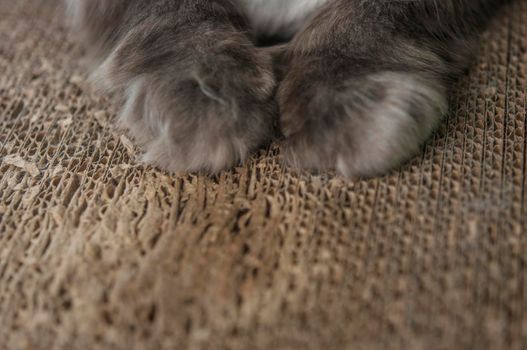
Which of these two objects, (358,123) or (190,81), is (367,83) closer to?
(358,123)

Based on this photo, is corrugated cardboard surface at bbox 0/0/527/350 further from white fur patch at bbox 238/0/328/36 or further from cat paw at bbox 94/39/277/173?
white fur patch at bbox 238/0/328/36

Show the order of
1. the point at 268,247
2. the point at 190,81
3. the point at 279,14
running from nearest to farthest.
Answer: the point at 268,247 < the point at 190,81 < the point at 279,14

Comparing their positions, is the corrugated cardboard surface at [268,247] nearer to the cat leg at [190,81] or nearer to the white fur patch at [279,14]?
the cat leg at [190,81]

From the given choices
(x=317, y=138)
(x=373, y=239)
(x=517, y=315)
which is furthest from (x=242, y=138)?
(x=517, y=315)

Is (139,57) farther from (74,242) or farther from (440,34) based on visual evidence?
(440,34)

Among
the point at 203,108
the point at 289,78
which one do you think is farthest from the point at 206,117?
the point at 289,78

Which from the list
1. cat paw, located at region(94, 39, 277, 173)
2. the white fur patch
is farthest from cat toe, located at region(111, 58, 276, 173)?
the white fur patch

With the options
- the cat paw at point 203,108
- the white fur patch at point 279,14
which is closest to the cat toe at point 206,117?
the cat paw at point 203,108
